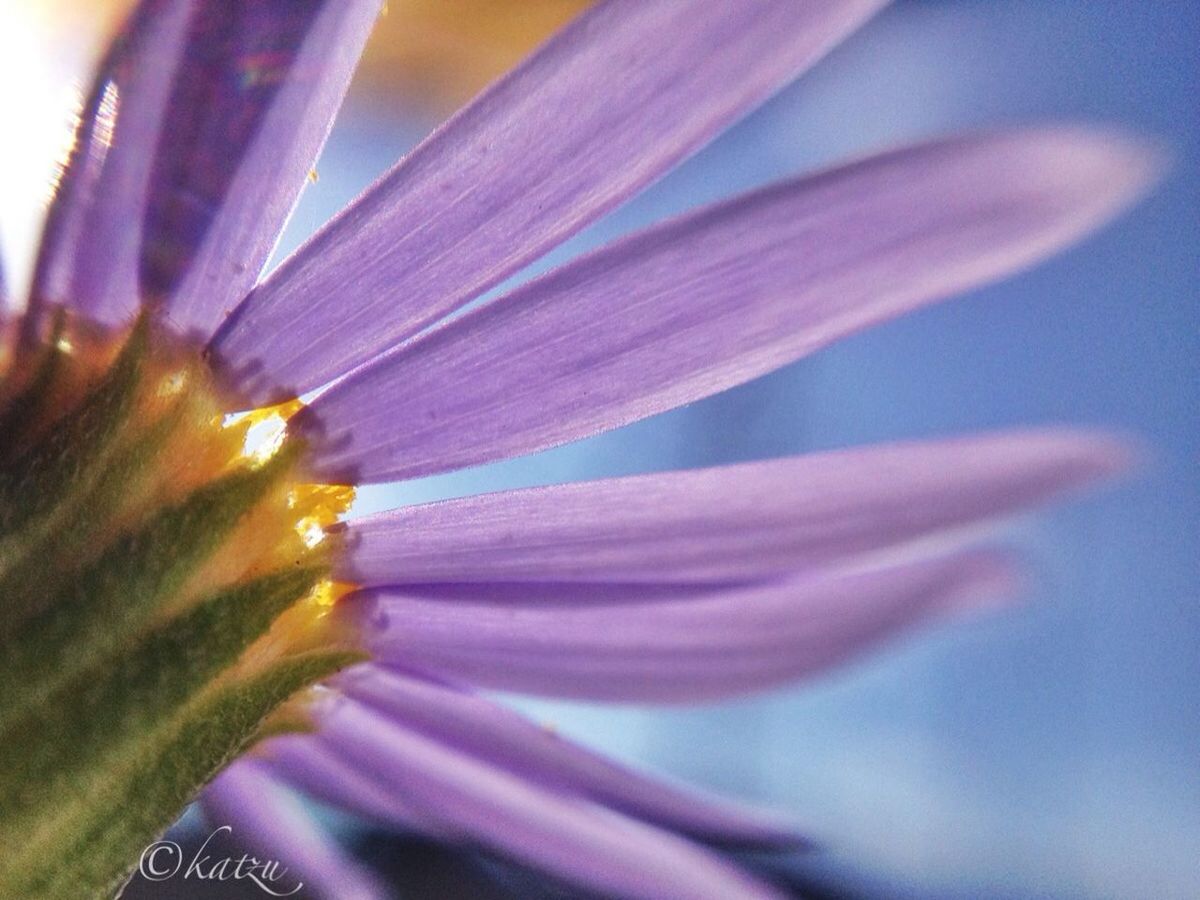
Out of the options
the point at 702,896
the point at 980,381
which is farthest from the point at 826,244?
the point at 702,896

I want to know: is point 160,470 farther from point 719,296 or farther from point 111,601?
point 719,296

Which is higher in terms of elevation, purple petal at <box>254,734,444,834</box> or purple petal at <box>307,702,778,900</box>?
purple petal at <box>307,702,778,900</box>

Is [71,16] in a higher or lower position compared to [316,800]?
higher

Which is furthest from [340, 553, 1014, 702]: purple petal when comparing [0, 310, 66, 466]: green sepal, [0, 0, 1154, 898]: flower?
[0, 310, 66, 466]: green sepal

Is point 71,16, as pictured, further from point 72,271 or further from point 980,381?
point 980,381

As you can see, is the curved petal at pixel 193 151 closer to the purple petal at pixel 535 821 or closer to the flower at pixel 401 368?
the flower at pixel 401 368

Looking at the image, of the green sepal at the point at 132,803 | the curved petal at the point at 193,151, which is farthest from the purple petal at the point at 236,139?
the green sepal at the point at 132,803

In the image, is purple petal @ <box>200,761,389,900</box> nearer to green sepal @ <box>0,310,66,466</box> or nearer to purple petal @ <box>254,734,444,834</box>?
purple petal @ <box>254,734,444,834</box>
